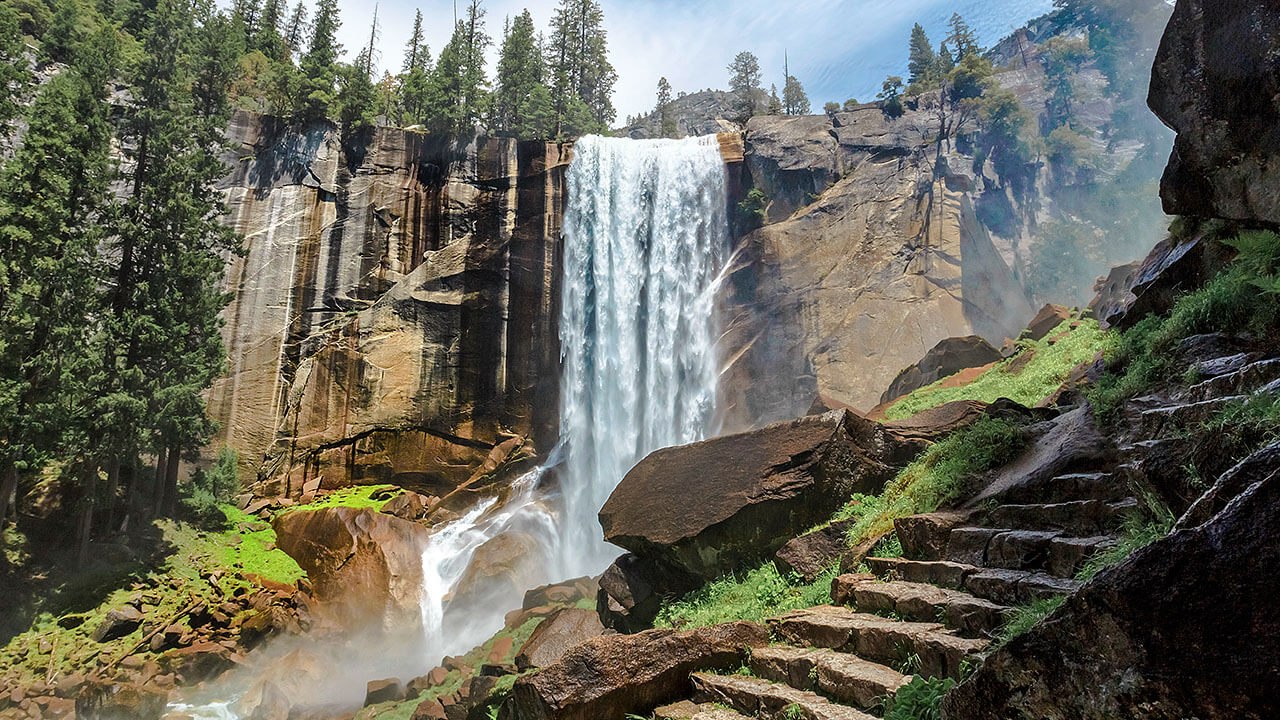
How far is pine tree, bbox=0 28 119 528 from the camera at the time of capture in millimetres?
15758

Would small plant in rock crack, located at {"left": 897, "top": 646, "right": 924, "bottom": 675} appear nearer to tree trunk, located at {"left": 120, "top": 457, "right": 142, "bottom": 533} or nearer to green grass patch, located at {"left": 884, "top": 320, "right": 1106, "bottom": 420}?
green grass patch, located at {"left": 884, "top": 320, "right": 1106, "bottom": 420}

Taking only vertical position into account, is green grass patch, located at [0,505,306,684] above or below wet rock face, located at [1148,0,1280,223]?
below

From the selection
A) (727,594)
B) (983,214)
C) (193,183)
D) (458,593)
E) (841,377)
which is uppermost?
(983,214)

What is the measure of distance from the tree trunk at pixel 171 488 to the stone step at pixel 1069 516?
24.3 metres

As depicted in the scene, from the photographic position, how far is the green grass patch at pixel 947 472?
7.96m

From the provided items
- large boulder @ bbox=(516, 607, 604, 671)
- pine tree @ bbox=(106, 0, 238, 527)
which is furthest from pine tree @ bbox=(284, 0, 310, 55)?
large boulder @ bbox=(516, 607, 604, 671)

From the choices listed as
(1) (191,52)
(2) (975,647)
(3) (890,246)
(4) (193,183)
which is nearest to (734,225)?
(3) (890,246)

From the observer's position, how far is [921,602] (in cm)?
560

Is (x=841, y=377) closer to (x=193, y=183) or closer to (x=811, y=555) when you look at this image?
(x=811, y=555)

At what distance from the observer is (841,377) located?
26.0 m

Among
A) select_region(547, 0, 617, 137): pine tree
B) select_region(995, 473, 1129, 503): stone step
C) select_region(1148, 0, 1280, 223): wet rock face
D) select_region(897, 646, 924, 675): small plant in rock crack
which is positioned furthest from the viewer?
select_region(547, 0, 617, 137): pine tree

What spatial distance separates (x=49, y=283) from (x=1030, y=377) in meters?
24.7

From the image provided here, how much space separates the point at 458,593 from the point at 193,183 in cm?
1679

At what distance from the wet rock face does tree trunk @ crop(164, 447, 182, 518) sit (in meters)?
26.6
